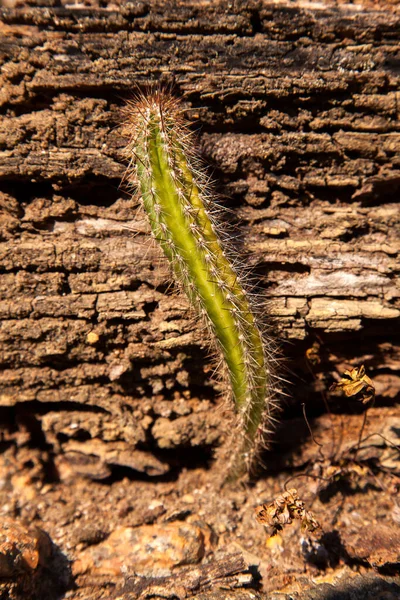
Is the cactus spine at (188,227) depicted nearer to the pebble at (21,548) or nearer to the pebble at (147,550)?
the pebble at (147,550)

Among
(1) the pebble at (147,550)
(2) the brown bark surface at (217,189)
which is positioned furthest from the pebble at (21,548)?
(2) the brown bark surface at (217,189)

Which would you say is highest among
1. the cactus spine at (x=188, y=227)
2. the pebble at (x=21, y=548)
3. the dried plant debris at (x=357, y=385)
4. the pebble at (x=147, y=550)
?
the cactus spine at (x=188, y=227)

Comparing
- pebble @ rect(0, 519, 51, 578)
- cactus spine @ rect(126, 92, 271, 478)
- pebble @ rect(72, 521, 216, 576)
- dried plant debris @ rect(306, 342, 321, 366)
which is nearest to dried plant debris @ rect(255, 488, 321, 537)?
pebble @ rect(72, 521, 216, 576)

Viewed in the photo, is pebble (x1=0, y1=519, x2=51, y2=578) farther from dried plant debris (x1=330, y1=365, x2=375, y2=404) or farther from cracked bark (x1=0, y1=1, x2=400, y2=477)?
dried plant debris (x1=330, y1=365, x2=375, y2=404)

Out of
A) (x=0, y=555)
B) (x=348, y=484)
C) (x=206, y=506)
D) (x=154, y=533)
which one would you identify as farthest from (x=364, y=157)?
(x=0, y=555)

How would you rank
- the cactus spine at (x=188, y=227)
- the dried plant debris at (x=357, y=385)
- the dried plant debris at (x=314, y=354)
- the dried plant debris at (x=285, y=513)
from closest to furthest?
the cactus spine at (x=188, y=227) → the dried plant debris at (x=285, y=513) → the dried plant debris at (x=357, y=385) → the dried plant debris at (x=314, y=354)
